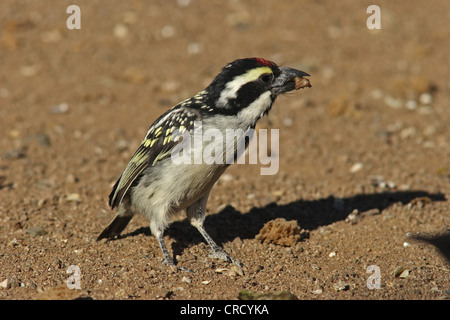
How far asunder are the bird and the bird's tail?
0.29 metres

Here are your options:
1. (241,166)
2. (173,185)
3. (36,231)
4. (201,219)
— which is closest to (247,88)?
(173,185)

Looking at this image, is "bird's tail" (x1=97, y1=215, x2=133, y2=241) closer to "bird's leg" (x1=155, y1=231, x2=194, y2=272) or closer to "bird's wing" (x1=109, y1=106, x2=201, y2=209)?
"bird's wing" (x1=109, y1=106, x2=201, y2=209)

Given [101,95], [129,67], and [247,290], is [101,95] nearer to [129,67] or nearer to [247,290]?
[129,67]

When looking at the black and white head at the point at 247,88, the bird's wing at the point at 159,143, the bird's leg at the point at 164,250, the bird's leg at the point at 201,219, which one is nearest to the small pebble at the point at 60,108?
the bird's wing at the point at 159,143

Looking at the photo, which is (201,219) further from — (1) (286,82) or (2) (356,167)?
(2) (356,167)

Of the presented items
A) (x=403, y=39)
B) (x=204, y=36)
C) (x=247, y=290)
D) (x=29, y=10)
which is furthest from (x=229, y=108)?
(x=29, y=10)

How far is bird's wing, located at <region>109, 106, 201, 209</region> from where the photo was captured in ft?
18.2

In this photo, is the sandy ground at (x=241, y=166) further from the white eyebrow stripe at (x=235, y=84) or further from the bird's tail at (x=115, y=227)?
the white eyebrow stripe at (x=235, y=84)

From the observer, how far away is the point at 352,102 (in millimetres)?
9914

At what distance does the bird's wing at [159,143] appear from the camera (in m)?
5.54

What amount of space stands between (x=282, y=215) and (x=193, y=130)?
198 cm

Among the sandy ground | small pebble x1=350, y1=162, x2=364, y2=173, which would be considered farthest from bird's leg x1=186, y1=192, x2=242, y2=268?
small pebble x1=350, y1=162, x2=364, y2=173

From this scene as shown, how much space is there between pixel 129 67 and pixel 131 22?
1.90 meters

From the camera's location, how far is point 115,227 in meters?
6.13
